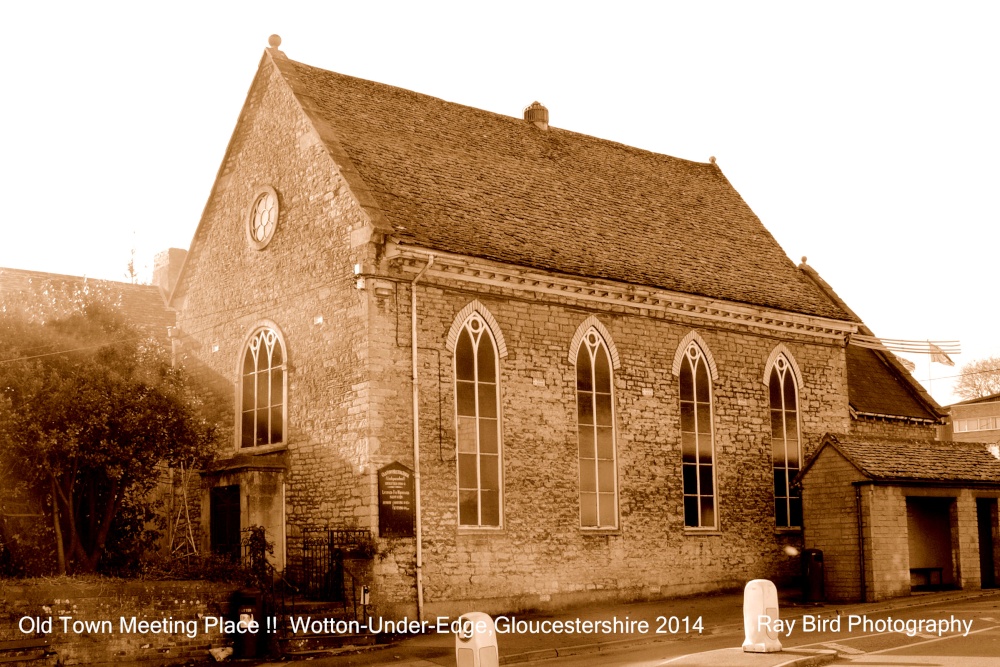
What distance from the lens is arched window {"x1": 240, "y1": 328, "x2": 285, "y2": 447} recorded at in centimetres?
2422

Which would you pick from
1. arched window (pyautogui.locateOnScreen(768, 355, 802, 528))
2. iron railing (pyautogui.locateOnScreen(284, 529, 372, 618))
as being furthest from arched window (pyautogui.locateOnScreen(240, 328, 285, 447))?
arched window (pyautogui.locateOnScreen(768, 355, 802, 528))

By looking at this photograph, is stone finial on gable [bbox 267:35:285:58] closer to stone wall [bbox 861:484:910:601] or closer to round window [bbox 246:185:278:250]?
round window [bbox 246:185:278:250]

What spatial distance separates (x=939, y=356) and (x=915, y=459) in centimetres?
688

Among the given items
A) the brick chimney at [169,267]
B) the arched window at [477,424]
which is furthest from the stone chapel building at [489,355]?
the brick chimney at [169,267]

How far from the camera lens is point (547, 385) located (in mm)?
24125

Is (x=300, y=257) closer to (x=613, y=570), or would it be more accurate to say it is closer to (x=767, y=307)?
(x=613, y=570)

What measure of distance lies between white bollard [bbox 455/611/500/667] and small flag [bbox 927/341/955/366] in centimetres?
2315

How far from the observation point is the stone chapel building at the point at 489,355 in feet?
72.4

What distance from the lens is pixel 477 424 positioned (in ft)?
75.5

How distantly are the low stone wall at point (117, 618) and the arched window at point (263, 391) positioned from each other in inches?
226

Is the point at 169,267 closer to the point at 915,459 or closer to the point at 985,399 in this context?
the point at 915,459

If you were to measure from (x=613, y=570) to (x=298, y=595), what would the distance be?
22.3ft

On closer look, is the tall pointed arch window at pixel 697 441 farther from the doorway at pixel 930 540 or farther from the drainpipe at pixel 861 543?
the doorway at pixel 930 540

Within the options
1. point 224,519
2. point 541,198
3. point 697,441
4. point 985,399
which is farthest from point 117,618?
point 985,399
